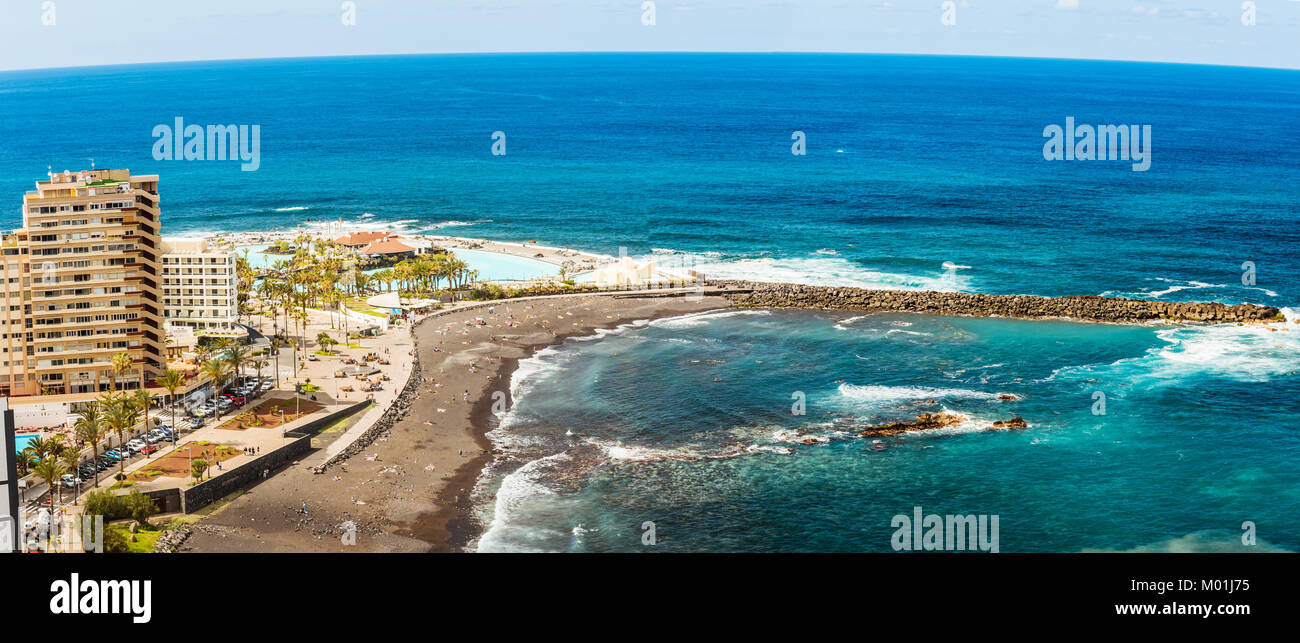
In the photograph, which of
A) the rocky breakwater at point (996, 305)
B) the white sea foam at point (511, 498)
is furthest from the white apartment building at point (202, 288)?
the rocky breakwater at point (996, 305)

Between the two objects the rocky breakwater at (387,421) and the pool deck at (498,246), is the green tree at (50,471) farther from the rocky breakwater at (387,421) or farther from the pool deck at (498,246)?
the pool deck at (498,246)

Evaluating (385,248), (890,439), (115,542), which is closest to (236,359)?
(115,542)

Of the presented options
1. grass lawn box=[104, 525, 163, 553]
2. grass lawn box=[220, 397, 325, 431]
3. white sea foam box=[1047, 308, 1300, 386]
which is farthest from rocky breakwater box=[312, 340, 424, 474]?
white sea foam box=[1047, 308, 1300, 386]

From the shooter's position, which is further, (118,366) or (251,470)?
(118,366)

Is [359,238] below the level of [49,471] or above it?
above

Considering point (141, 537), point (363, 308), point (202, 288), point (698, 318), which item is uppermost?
point (202, 288)

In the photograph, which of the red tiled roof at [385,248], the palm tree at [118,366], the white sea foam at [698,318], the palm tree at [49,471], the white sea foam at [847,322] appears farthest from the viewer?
the red tiled roof at [385,248]

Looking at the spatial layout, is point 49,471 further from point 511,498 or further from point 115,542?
point 511,498
